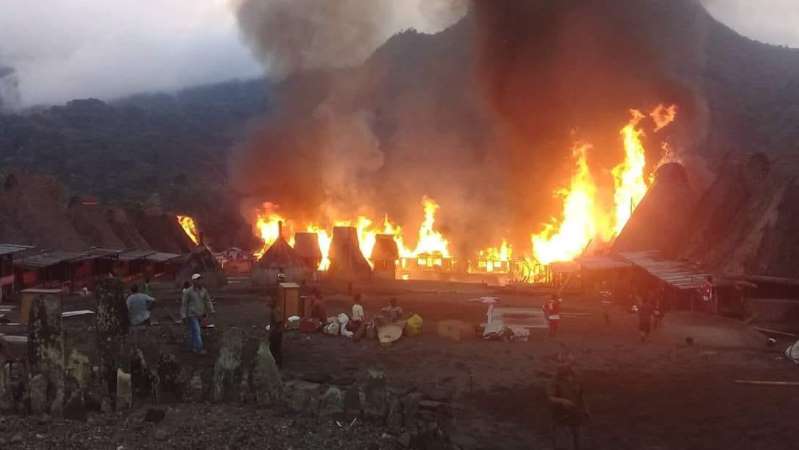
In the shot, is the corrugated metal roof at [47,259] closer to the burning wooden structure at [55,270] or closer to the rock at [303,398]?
the burning wooden structure at [55,270]

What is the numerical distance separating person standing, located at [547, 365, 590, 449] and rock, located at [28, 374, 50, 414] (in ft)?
29.3

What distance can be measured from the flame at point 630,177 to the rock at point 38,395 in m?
43.2

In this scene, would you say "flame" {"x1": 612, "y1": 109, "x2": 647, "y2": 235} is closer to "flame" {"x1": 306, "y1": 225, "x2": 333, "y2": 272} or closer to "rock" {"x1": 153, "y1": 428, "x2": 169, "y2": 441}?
"flame" {"x1": 306, "y1": 225, "x2": 333, "y2": 272}

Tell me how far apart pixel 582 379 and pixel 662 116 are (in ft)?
166

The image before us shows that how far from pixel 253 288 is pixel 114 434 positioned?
26.9 metres

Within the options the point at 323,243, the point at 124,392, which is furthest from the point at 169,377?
the point at 323,243

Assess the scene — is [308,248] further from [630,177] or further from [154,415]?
[154,415]

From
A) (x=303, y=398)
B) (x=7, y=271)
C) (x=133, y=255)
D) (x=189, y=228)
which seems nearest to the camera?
(x=303, y=398)

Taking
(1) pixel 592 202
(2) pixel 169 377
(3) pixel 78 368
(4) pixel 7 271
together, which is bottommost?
(2) pixel 169 377

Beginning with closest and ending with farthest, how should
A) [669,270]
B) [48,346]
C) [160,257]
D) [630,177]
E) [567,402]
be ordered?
[567,402] < [48,346] < [669,270] < [160,257] < [630,177]

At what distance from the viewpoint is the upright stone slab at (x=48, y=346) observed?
1151 centimetres

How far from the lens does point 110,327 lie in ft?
44.3

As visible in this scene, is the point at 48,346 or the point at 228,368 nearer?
the point at 48,346

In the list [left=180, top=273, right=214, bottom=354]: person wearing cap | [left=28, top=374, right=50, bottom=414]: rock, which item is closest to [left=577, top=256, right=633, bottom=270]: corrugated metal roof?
[left=180, top=273, right=214, bottom=354]: person wearing cap
